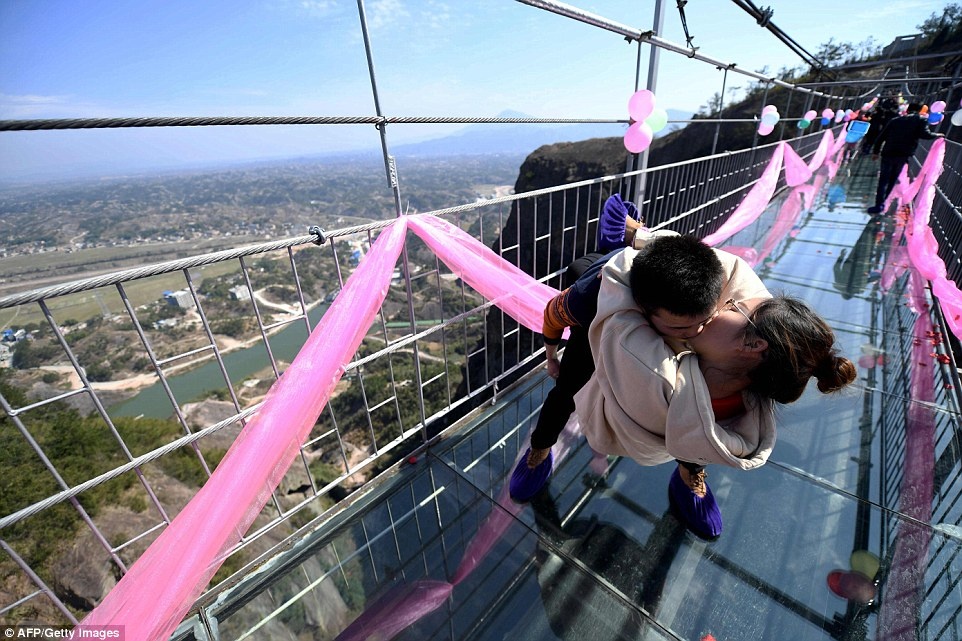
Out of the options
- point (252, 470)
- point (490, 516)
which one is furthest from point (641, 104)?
point (252, 470)

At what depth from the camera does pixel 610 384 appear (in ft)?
4.36

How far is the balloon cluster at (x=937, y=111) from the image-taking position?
388 inches

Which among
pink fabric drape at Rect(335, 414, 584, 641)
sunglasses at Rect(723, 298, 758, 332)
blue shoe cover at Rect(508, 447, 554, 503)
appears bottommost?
pink fabric drape at Rect(335, 414, 584, 641)

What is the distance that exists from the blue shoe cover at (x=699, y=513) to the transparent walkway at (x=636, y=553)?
60 mm

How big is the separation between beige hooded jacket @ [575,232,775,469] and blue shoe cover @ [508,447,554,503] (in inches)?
31.3

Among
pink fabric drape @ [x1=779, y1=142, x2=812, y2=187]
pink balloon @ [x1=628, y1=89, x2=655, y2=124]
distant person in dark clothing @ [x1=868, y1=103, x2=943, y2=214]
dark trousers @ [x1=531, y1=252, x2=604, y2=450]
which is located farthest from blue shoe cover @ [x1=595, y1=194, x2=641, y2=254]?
distant person in dark clothing @ [x1=868, y1=103, x2=943, y2=214]

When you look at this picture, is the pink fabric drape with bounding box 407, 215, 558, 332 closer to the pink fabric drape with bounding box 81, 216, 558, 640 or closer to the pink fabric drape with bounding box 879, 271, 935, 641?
the pink fabric drape with bounding box 81, 216, 558, 640

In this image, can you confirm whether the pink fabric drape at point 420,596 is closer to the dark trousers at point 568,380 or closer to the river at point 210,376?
the dark trousers at point 568,380

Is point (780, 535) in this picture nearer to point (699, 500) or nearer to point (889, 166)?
point (699, 500)

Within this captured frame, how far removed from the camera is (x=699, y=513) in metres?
1.86

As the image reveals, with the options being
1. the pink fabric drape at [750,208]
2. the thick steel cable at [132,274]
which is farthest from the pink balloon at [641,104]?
the thick steel cable at [132,274]

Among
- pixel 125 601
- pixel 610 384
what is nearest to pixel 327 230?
pixel 610 384

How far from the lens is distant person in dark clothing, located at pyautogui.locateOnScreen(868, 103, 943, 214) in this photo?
18.9 feet

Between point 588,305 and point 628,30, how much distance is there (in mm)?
2386
